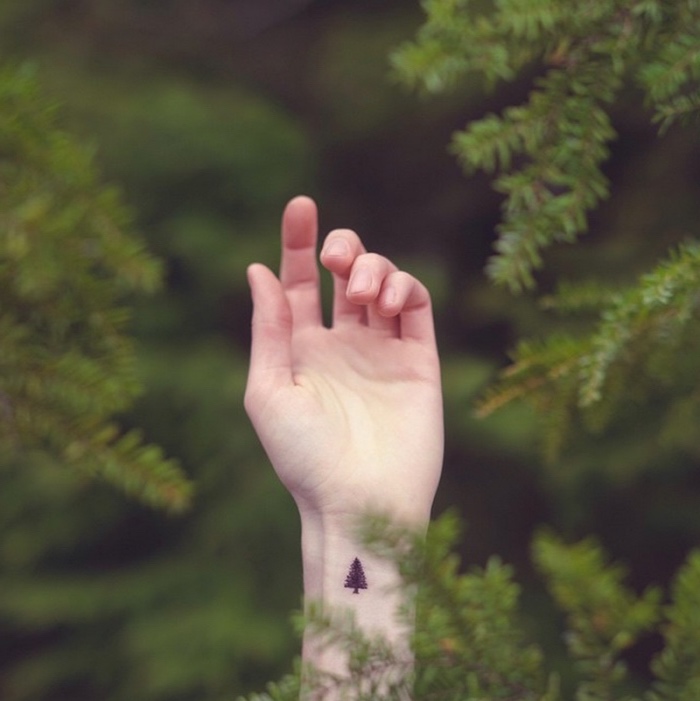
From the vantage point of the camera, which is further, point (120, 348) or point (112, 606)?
point (112, 606)

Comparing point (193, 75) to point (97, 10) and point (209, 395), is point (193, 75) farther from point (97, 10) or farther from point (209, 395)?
point (209, 395)

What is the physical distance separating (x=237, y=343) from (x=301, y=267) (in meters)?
2.10

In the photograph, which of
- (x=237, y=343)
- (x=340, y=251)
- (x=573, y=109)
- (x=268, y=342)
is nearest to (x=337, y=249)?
(x=340, y=251)

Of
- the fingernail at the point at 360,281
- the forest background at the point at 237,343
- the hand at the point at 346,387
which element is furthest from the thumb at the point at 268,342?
the forest background at the point at 237,343

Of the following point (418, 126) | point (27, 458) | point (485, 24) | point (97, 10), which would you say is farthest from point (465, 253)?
point (485, 24)

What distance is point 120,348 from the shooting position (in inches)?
47.4

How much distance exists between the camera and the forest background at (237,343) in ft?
8.41

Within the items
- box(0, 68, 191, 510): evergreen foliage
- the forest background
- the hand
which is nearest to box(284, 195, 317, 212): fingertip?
the hand

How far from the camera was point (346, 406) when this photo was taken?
47.9 inches

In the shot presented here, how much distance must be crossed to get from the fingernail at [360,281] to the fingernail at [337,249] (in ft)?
0.17

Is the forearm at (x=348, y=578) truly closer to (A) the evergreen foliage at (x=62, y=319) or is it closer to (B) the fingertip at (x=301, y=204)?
(A) the evergreen foliage at (x=62, y=319)

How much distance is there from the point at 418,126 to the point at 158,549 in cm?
203

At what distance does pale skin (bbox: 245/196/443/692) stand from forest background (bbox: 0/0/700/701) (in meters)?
0.83

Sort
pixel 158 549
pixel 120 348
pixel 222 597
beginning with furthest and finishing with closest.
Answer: pixel 158 549 < pixel 222 597 < pixel 120 348
